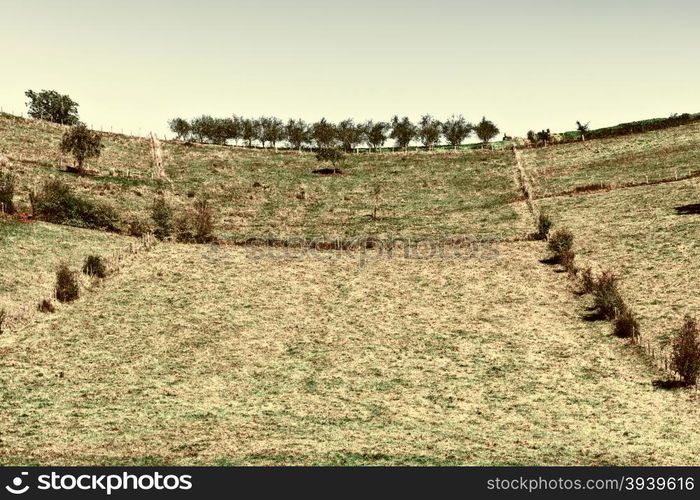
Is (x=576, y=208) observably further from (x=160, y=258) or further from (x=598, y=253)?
(x=160, y=258)

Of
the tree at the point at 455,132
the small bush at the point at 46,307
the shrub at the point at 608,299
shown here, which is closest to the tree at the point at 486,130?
the tree at the point at 455,132

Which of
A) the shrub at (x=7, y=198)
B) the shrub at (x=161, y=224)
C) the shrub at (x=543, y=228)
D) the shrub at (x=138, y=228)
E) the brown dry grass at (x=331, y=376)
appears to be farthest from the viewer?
the shrub at (x=138, y=228)

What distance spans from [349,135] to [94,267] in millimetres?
87763

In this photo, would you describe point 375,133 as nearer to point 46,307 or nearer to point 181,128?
point 181,128

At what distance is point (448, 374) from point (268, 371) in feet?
31.0

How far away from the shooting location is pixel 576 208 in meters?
68.2

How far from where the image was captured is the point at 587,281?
150ft

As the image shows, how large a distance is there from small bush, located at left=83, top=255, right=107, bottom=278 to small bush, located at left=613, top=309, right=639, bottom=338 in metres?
36.6

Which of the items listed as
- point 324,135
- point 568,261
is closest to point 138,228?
point 568,261

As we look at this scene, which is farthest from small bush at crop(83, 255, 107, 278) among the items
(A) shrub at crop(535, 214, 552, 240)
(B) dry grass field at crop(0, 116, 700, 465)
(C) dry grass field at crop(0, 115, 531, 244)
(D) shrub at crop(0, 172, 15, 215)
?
(A) shrub at crop(535, 214, 552, 240)

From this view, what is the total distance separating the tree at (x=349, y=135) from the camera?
424ft

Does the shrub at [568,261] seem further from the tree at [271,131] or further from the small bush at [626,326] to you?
the tree at [271,131]

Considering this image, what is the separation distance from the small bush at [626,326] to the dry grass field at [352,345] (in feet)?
2.62
